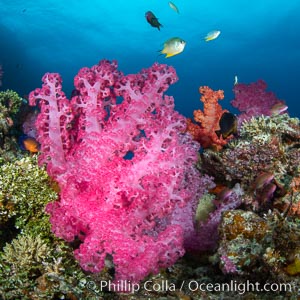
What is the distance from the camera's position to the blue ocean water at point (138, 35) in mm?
40375

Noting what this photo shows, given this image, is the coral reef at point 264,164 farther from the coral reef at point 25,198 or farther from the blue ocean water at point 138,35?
the blue ocean water at point 138,35

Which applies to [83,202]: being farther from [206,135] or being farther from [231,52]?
[231,52]

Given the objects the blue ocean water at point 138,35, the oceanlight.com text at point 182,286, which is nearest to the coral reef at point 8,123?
the oceanlight.com text at point 182,286

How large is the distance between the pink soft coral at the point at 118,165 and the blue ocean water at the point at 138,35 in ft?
107

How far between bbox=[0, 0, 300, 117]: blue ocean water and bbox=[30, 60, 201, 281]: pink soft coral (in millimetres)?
32547

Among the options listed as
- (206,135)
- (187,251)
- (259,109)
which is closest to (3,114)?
(206,135)

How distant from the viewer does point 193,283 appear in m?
2.98

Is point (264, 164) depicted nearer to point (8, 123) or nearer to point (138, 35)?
point (8, 123)

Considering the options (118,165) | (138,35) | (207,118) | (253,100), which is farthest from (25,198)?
(138,35)

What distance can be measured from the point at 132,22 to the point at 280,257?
5641 centimetres

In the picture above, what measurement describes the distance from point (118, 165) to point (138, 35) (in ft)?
195

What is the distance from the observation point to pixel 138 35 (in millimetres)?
57344

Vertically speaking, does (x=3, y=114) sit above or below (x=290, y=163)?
above

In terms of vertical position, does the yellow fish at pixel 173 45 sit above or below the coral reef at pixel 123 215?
above
